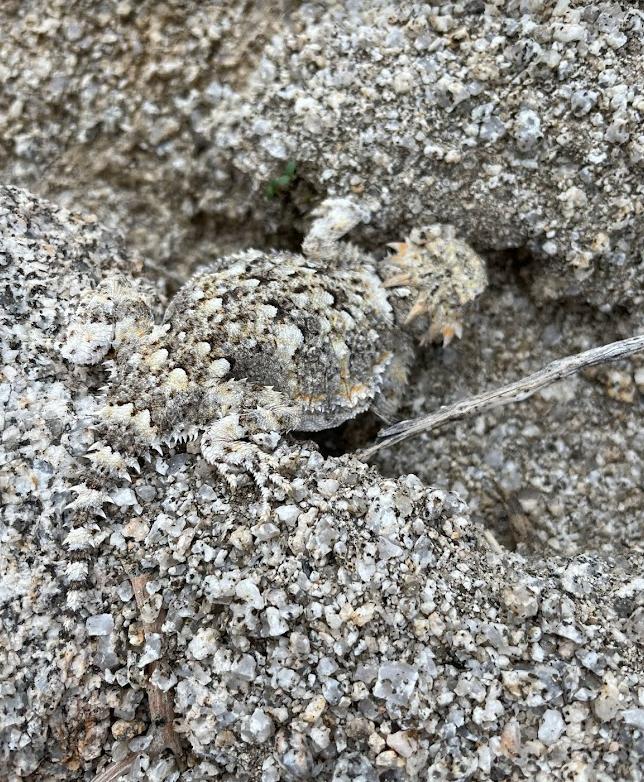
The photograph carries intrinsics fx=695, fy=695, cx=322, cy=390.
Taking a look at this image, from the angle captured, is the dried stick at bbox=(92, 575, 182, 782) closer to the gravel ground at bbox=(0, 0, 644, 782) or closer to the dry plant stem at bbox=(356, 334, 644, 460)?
the gravel ground at bbox=(0, 0, 644, 782)

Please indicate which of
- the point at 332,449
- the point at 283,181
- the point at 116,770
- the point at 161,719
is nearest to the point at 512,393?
the point at 332,449

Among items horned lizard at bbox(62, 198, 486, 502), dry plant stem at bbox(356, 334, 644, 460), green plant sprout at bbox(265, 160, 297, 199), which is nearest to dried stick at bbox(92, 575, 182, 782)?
horned lizard at bbox(62, 198, 486, 502)

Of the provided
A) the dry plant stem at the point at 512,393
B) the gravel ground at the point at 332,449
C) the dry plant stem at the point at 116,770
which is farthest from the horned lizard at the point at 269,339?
the dry plant stem at the point at 116,770

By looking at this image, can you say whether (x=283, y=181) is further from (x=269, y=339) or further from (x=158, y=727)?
(x=158, y=727)

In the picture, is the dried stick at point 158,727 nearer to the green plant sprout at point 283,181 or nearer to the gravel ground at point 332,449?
the gravel ground at point 332,449

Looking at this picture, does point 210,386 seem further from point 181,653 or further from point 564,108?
point 564,108

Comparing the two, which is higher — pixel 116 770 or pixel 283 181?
pixel 283 181
